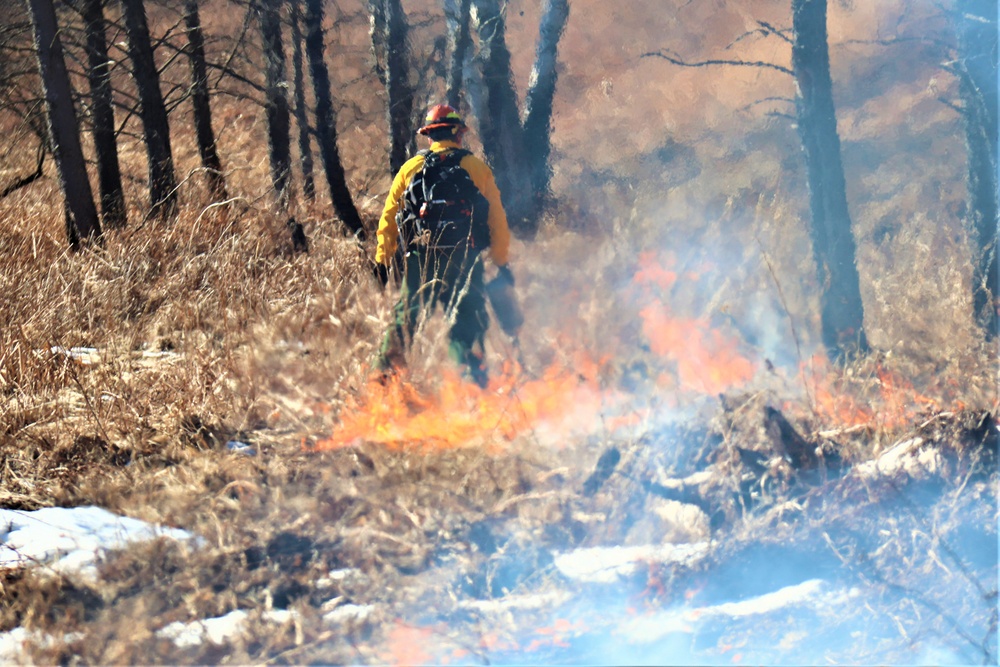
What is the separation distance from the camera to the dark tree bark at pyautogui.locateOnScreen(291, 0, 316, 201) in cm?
1316

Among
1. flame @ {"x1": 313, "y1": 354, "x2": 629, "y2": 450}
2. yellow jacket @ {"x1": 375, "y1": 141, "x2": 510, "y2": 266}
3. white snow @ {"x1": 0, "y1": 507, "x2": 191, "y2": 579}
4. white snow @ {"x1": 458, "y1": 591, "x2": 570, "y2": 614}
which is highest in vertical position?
yellow jacket @ {"x1": 375, "y1": 141, "x2": 510, "y2": 266}

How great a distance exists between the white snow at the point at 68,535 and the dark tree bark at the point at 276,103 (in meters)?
6.69

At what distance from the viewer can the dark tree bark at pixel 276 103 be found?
11.6m

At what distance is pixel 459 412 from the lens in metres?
4.84

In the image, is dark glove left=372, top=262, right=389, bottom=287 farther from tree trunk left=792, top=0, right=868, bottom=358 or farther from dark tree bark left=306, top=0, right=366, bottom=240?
dark tree bark left=306, top=0, right=366, bottom=240

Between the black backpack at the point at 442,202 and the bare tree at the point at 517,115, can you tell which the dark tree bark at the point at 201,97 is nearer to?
the bare tree at the point at 517,115

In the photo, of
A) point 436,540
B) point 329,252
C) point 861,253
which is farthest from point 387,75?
point 436,540

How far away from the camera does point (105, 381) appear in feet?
17.2

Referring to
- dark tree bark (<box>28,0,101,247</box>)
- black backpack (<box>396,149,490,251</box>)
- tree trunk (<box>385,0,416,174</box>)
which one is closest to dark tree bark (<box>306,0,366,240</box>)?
tree trunk (<box>385,0,416,174</box>)

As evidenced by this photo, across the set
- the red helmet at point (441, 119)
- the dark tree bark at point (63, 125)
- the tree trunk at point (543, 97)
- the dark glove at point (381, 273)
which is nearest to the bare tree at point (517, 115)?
the tree trunk at point (543, 97)

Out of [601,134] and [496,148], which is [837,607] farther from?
[601,134]

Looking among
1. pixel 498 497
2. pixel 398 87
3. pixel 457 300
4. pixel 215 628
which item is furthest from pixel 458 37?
pixel 215 628

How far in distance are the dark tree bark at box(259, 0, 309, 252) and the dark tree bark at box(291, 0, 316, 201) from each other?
406mm

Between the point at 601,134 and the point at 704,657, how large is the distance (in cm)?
1365
